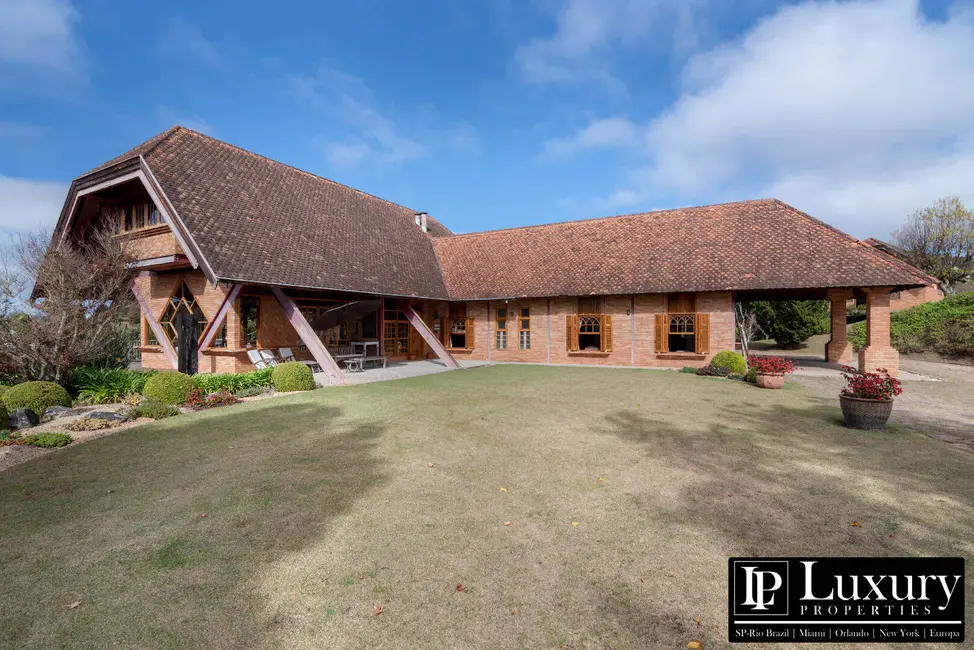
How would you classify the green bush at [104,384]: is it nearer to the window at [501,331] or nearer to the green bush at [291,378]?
the green bush at [291,378]

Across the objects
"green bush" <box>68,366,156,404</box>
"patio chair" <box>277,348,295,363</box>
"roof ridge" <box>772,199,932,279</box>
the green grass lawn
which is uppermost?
"roof ridge" <box>772,199,932,279</box>

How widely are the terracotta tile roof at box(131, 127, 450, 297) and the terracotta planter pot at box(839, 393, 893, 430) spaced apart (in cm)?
1288

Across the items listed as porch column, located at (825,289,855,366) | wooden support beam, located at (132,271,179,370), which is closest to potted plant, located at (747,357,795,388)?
porch column, located at (825,289,855,366)

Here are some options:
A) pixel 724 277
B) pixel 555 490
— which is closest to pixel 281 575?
pixel 555 490

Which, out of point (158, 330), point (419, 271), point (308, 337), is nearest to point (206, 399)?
point (308, 337)

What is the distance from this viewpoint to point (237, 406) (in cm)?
930


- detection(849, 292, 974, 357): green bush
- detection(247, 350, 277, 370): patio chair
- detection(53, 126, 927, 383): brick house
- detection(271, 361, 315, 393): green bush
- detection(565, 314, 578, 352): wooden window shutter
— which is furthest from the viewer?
detection(849, 292, 974, 357): green bush

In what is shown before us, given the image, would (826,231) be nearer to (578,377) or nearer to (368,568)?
(578,377)

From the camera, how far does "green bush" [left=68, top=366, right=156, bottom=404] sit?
32.8 ft

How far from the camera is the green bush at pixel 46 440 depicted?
639 cm

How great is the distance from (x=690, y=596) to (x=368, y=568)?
2.21 m

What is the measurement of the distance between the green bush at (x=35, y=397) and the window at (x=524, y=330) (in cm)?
1484

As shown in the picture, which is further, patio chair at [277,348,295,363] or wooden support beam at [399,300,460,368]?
wooden support beam at [399,300,460,368]

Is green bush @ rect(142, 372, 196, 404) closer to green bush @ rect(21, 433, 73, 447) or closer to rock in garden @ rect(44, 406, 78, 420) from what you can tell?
rock in garden @ rect(44, 406, 78, 420)
